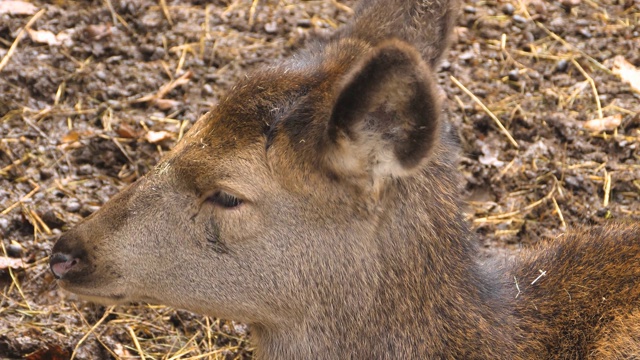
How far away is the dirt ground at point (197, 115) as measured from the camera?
5.77 metres

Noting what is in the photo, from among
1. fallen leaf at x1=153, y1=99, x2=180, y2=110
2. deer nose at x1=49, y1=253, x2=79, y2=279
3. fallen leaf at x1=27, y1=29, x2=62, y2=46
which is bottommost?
fallen leaf at x1=153, y1=99, x2=180, y2=110

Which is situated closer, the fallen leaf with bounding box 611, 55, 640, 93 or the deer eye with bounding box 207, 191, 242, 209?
the deer eye with bounding box 207, 191, 242, 209

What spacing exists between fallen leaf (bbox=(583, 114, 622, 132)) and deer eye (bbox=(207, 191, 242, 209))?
407 cm

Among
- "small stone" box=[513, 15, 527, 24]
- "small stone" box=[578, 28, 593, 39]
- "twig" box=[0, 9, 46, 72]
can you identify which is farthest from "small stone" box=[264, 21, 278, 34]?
"small stone" box=[578, 28, 593, 39]

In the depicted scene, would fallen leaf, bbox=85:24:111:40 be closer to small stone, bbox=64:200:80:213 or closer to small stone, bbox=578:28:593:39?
small stone, bbox=64:200:80:213

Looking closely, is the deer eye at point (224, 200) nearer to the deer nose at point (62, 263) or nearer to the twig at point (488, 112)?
the deer nose at point (62, 263)

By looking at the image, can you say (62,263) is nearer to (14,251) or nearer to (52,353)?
(52,353)

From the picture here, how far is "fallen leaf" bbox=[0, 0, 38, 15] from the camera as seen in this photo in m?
8.06

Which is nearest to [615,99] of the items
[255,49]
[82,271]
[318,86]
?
[255,49]

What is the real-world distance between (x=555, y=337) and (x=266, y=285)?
58.4 inches

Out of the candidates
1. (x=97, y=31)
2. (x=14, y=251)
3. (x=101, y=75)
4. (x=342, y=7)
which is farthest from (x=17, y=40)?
(x=342, y=7)

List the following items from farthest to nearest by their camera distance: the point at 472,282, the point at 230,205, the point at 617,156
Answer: the point at 617,156
the point at 472,282
the point at 230,205

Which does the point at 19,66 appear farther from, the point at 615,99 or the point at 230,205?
the point at 615,99

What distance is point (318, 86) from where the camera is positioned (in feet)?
13.6
